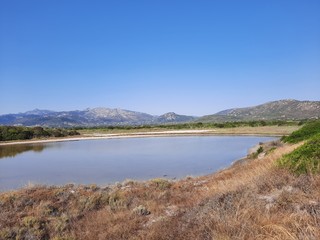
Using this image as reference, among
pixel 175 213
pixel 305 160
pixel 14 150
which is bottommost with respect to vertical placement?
pixel 14 150

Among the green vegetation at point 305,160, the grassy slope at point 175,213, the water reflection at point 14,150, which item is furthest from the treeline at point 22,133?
the green vegetation at point 305,160

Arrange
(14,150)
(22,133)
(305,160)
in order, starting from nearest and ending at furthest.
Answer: (305,160) → (14,150) → (22,133)

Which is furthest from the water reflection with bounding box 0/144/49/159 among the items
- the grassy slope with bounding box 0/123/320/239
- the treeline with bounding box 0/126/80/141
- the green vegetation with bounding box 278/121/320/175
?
the green vegetation with bounding box 278/121/320/175

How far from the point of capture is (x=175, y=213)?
9.19 metres

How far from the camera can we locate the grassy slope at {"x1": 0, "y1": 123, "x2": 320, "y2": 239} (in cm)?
630

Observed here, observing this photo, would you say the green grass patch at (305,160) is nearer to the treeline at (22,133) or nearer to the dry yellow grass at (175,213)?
the dry yellow grass at (175,213)

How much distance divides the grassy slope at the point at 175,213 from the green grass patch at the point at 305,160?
28 centimetres

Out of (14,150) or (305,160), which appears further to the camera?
(14,150)

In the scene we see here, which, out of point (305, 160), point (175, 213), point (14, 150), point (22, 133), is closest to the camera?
point (175, 213)

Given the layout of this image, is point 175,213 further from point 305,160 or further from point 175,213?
point 305,160

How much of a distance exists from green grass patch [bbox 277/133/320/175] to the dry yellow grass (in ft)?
1.19

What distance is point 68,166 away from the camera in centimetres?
3111

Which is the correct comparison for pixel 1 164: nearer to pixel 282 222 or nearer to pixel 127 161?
pixel 127 161

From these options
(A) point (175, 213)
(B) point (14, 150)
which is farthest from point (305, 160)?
(B) point (14, 150)
